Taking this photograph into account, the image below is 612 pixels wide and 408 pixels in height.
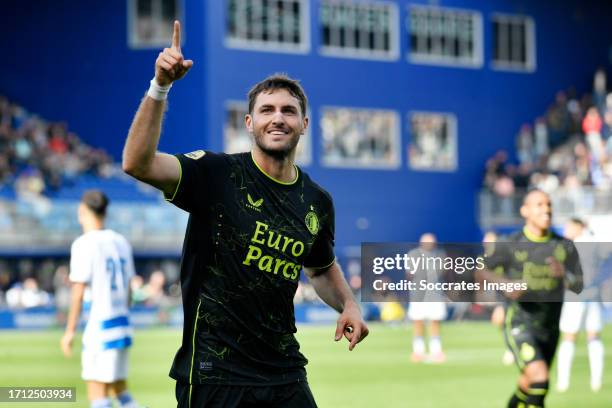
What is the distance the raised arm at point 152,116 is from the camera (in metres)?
5.37

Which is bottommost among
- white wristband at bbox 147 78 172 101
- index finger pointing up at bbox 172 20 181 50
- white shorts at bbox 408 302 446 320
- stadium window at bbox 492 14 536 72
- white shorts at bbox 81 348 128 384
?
white shorts at bbox 408 302 446 320

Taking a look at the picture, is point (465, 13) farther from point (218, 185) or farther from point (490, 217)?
point (218, 185)

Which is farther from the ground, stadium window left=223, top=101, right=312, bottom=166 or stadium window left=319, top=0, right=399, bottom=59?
stadium window left=319, top=0, right=399, bottom=59

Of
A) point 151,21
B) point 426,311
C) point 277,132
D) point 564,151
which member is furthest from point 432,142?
point 277,132

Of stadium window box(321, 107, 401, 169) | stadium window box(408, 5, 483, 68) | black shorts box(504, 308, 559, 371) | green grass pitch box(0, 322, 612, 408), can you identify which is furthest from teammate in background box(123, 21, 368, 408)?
stadium window box(408, 5, 483, 68)

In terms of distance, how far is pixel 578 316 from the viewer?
16656 millimetres

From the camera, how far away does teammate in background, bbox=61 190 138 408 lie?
1086 cm

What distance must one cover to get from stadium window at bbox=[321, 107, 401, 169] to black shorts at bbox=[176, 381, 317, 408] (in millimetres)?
37306

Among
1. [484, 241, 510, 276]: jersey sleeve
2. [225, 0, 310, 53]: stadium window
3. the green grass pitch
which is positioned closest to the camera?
[484, 241, 510, 276]: jersey sleeve

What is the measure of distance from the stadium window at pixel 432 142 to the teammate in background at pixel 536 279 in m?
34.4

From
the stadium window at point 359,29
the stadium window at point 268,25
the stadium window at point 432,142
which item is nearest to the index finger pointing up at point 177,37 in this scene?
the stadium window at point 268,25

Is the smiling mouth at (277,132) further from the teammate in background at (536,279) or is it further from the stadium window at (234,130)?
the stadium window at (234,130)

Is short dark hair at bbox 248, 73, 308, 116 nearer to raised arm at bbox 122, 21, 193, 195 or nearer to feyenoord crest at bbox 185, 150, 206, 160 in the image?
feyenoord crest at bbox 185, 150, 206, 160

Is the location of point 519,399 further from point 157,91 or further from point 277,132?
point 157,91
